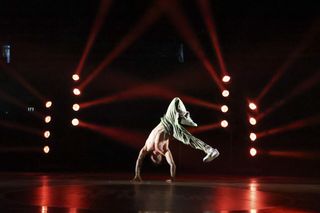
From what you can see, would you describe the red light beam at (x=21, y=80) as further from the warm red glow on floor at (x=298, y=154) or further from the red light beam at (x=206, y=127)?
the warm red glow on floor at (x=298, y=154)

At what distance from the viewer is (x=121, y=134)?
1919 cm

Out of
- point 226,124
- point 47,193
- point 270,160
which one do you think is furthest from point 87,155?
point 47,193

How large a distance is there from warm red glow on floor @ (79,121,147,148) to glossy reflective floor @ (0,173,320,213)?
4.61m

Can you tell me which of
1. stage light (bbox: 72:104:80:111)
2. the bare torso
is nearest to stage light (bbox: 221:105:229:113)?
the bare torso

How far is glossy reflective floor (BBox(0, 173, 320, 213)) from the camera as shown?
8984 mm

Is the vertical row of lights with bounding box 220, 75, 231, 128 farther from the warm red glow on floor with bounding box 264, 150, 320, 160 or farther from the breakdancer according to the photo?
the breakdancer

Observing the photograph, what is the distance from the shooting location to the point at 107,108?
19.0 metres

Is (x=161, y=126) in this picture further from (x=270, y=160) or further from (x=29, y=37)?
(x=29, y=37)

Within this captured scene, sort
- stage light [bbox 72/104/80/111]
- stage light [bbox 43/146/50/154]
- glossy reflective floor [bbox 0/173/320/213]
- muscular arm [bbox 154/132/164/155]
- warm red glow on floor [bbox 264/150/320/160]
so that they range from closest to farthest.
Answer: glossy reflective floor [bbox 0/173/320/213] → muscular arm [bbox 154/132/164/155] → stage light [bbox 72/104/80/111] → warm red glow on floor [bbox 264/150/320/160] → stage light [bbox 43/146/50/154]

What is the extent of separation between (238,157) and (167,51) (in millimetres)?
4778

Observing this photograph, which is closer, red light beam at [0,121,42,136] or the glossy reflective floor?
the glossy reflective floor

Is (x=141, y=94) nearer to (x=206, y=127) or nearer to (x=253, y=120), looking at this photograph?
(x=206, y=127)

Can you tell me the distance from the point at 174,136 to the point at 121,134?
4624 millimetres

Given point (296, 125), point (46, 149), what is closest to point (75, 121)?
point (46, 149)
